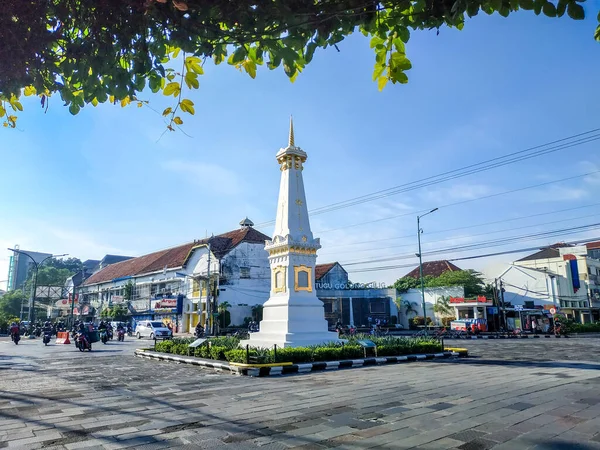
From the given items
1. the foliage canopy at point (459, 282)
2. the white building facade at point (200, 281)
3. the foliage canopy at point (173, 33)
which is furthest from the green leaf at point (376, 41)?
the foliage canopy at point (459, 282)

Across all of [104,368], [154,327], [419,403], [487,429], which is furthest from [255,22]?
[154,327]

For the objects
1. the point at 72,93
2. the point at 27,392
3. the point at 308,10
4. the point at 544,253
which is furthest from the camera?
the point at 544,253

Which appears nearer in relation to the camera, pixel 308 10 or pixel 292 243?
pixel 308 10

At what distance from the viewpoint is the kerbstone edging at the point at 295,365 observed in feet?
39.6

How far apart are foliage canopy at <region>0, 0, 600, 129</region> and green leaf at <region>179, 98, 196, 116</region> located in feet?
0.30

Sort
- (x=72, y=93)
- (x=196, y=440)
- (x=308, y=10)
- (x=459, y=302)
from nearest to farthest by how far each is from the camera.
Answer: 1. (x=308, y=10)
2. (x=72, y=93)
3. (x=196, y=440)
4. (x=459, y=302)

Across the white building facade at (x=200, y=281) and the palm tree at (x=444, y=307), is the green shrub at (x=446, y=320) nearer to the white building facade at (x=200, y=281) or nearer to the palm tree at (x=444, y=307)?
the palm tree at (x=444, y=307)

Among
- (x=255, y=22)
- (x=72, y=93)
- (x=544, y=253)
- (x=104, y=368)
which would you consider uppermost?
(x=544, y=253)

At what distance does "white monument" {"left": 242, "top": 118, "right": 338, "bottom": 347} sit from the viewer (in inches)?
640

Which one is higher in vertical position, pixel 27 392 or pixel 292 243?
pixel 292 243

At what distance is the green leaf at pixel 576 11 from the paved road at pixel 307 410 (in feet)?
14.8

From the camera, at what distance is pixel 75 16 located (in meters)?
3.73

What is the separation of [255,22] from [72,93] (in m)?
1.95

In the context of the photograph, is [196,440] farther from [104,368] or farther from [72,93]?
[104,368]
